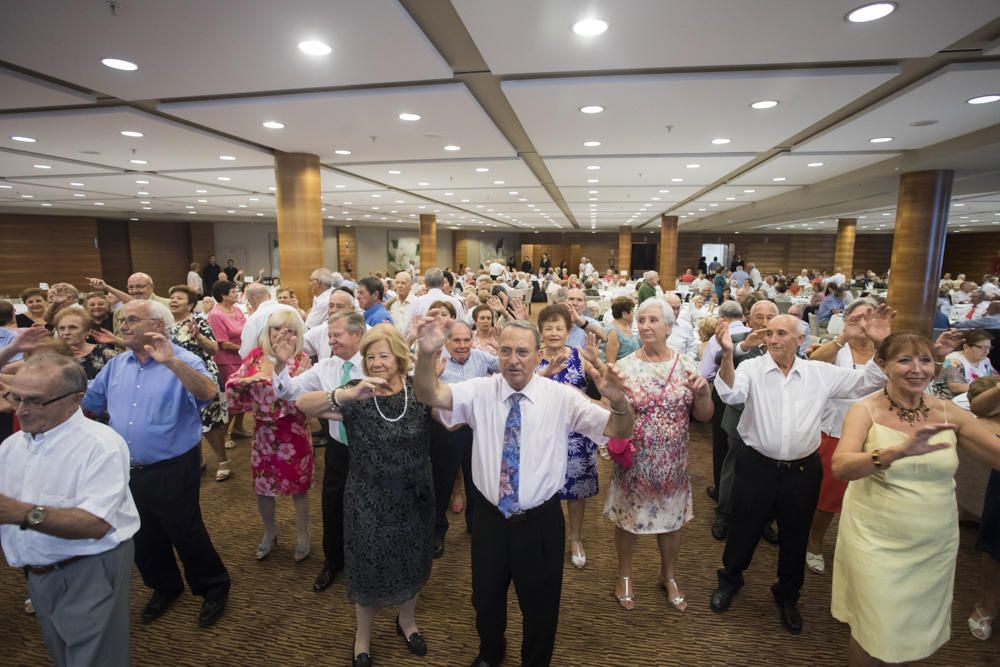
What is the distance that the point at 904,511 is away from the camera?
2.12 metres

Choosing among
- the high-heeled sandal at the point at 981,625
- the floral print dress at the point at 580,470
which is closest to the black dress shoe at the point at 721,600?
the floral print dress at the point at 580,470

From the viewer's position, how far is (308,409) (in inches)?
95.0

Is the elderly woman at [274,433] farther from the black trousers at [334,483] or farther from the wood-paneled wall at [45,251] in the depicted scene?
the wood-paneled wall at [45,251]

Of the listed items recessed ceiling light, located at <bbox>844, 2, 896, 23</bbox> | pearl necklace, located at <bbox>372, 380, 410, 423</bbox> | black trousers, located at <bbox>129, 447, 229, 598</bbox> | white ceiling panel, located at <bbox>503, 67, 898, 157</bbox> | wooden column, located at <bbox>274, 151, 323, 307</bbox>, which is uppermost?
white ceiling panel, located at <bbox>503, 67, 898, 157</bbox>

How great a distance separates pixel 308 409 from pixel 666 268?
18.5m

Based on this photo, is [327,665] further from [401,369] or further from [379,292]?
[379,292]

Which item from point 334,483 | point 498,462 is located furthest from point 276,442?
point 498,462

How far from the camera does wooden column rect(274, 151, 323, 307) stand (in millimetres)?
7289

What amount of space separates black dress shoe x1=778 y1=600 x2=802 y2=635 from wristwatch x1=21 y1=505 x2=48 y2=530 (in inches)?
142

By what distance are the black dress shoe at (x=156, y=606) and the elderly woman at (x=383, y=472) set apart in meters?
1.44

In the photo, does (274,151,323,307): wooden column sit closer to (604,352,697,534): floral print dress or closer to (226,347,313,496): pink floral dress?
(226,347,313,496): pink floral dress

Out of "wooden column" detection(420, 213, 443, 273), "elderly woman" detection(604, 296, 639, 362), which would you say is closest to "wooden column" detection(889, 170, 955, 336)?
"elderly woman" detection(604, 296, 639, 362)

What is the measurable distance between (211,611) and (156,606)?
1.23 feet

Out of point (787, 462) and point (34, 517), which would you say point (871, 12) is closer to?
point (787, 462)
